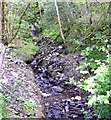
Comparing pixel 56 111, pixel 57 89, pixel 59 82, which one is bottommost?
pixel 56 111

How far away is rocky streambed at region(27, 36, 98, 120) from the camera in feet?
11.0

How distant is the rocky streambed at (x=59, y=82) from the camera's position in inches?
132

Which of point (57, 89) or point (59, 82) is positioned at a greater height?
point (59, 82)

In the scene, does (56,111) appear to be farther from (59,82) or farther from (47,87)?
(59,82)

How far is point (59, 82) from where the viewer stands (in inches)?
181

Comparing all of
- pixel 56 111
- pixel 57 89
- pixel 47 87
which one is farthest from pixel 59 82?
pixel 56 111

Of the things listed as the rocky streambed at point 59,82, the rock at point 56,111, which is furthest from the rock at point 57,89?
the rock at point 56,111

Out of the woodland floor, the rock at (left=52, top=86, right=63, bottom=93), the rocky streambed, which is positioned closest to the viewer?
the woodland floor

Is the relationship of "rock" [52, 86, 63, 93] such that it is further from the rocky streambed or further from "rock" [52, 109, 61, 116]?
"rock" [52, 109, 61, 116]

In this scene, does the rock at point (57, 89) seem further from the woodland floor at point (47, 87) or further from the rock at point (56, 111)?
the rock at point (56, 111)

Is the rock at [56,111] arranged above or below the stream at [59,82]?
below

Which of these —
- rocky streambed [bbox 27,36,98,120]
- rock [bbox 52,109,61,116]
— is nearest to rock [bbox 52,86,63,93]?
rocky streambed [bbox 27,36,98,120]

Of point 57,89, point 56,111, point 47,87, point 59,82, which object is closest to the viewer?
point 56,111

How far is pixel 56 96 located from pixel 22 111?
1495 mm
